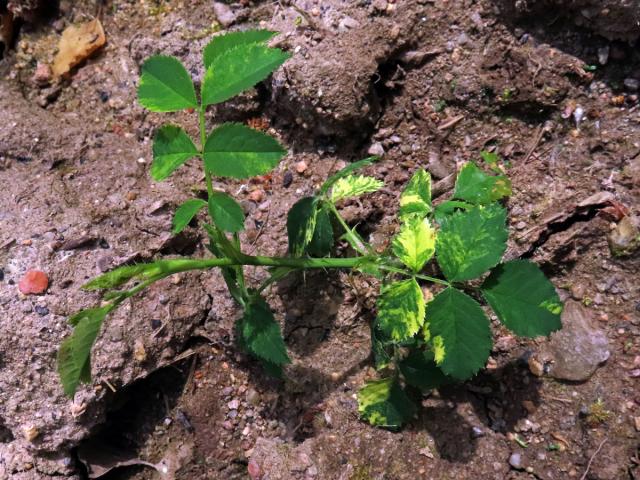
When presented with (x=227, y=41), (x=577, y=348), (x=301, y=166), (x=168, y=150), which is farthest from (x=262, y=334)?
(x=577, y=348)

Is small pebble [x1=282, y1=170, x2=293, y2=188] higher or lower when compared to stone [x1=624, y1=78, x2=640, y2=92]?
lower

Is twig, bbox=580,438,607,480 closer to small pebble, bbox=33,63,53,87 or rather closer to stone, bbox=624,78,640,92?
stone, bbox=624,78,640,92

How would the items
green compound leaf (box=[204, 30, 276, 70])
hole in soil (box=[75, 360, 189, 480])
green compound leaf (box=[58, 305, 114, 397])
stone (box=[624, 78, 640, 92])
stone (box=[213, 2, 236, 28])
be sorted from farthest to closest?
stone (box=[213, 2, 236, 28]) → hole in soil (box=[75, 360, 189, 480]) → stone (box=[624, 78, 640, 92]) → green compound leaf (box=[204, 30, 276, 70]) → green compound leaf (box=[58, 305, 114, 397])

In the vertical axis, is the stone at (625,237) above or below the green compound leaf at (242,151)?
below

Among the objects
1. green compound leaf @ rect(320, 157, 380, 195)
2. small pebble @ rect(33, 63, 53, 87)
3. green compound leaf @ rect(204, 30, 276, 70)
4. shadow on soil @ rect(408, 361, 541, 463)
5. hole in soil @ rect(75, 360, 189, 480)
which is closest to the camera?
green compound leaf @ rect(204, 30, 276, 70)

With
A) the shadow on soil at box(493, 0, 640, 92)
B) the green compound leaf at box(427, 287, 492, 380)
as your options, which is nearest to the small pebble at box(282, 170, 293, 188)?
the green compound leaf at box(427, 287, 492, 380)

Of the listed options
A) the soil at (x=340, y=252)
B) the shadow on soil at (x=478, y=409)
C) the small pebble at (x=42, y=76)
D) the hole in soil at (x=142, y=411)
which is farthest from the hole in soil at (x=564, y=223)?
the small pebble at (x=42, y=76)

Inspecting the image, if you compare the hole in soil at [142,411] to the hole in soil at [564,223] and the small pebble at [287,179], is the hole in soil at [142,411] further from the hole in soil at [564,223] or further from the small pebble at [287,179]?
the hole in soil at [564,223]
